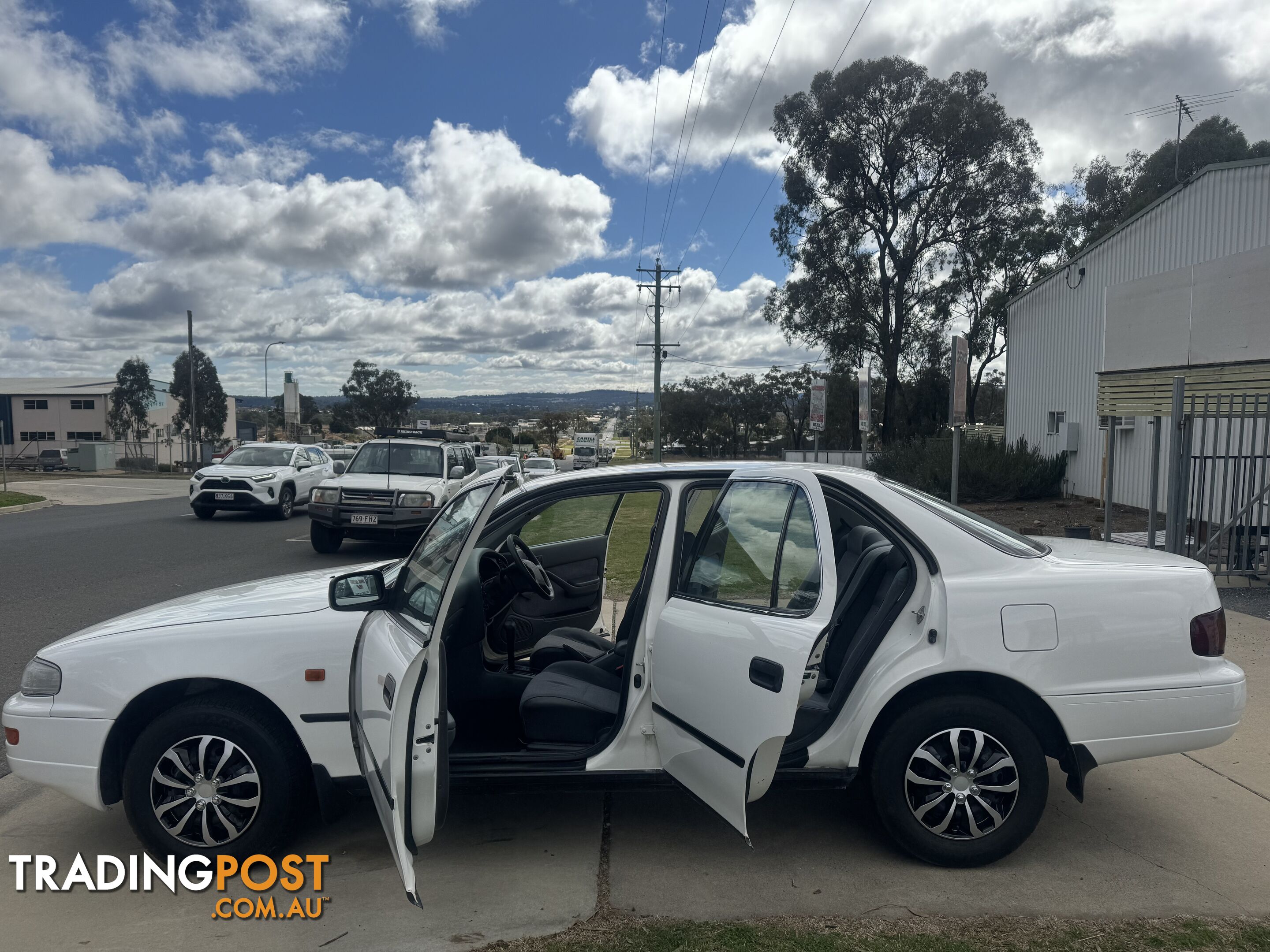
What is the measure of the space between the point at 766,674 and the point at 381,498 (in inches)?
438

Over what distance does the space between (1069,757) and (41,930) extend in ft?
12.6

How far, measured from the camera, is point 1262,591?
948 centimetres

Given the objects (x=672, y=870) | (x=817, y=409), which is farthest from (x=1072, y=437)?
(x=672, y=870)

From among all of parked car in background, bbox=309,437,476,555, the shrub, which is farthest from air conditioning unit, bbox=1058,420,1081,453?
parked car in background, bbox=309,437,476,555

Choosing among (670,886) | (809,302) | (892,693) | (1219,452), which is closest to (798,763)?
(892,693)

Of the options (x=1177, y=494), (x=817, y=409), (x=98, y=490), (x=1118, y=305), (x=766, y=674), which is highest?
(x=1118, y=305)

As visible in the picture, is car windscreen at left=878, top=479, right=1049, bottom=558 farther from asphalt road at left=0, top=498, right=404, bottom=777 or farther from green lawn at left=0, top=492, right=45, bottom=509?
green lawn at left=0, top=492, right=45, bottom=509

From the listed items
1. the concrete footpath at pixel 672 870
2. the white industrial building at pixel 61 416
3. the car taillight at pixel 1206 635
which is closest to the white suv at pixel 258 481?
the concrete footpath at pixel 672 870

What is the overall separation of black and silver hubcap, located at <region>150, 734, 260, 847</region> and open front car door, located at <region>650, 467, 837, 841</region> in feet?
5.26

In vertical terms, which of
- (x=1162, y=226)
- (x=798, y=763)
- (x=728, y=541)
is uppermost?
(x=1162, y=226)

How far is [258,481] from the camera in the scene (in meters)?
19.2

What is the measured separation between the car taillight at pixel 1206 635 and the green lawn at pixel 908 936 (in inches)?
37.3

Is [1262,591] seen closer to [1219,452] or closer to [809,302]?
[1219,452]

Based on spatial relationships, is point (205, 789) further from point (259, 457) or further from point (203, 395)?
point (203, 395)
